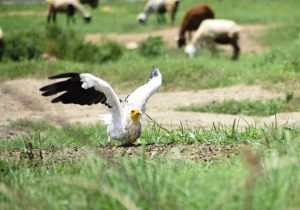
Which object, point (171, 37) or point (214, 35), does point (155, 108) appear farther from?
point (171, 37)

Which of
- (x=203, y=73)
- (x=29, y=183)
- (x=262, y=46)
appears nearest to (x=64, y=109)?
(x=203, y=73)

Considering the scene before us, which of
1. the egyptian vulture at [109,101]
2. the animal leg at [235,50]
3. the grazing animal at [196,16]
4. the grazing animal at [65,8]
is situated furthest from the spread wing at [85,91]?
the grazing animal at [65,8]

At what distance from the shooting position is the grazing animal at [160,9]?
26.1m

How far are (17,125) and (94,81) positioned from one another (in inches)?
141

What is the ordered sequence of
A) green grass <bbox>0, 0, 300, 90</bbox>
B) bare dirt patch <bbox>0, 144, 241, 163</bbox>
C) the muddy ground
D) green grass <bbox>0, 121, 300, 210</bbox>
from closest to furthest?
1. green grass <bbox>0, 121, 300, 210</bbox>
2. bare dirt patch <bbox>0, 144, 241, 163</bbox>
3. the muddy ground
4. green grass <bbox>0, 0, 300, 90</bbox>

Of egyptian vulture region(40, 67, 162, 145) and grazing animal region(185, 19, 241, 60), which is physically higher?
egyptian vulture region(40, 67, 162, 145)

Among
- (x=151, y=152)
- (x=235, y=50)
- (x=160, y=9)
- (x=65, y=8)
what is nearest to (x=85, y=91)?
(x=151, y=152)

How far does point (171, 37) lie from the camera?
22828 millimetres

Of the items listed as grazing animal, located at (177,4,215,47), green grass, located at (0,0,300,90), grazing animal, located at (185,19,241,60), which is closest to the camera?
green grass, located at (0,0,300,90)

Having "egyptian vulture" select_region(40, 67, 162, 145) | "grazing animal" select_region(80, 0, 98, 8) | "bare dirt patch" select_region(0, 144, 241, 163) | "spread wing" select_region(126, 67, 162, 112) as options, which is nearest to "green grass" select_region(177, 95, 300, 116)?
"spread wing" select_region(126, 67, 162, 112)

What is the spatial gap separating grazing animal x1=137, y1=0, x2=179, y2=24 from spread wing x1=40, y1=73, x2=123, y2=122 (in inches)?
740

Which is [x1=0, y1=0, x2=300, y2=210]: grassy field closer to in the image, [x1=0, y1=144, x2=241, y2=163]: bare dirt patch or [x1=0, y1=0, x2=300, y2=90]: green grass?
[x1=0, y1=144, x2=241, y2=163]: bare dirt patch

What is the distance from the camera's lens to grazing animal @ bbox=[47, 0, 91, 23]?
2614cm

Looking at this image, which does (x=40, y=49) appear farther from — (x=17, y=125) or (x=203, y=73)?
(x=17, y=125)
